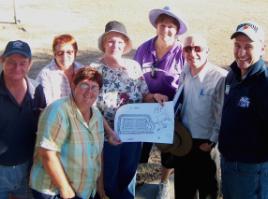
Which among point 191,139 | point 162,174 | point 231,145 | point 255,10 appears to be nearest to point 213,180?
point 191,139

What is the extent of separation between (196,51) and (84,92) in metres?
1.11

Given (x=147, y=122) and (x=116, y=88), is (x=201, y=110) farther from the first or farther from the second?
(x=116, y=88)

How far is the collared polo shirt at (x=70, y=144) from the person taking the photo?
10.4 ft

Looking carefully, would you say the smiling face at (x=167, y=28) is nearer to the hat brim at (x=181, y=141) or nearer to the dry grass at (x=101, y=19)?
the hat brim at (x=181, y=141)

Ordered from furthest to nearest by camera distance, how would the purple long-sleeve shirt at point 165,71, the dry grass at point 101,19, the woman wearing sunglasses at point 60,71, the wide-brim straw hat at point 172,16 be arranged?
the dry grass at point 101,19, the purple long-sleeve shirt at point 165,71, the wide-brim straw hat at point 172,16, the woman wearing sunglasses at point 60,71

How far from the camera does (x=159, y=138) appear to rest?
4.10m

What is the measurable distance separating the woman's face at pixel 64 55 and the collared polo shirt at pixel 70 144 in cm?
59

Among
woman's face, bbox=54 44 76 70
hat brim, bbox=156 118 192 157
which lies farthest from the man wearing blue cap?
hat brim, bbox=156 118 192 157

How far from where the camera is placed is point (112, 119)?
161 inches

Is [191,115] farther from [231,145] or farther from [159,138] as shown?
[231,145]

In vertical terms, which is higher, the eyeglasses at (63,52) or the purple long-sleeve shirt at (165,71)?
the eyeglasses at (63,52)

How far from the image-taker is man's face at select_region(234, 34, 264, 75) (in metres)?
3.36

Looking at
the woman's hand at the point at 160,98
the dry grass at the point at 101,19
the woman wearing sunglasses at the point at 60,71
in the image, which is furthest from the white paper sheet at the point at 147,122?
the dry grass at the point at 101,19

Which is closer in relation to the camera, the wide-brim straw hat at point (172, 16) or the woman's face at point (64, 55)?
the woman's face at point (64, 55)
